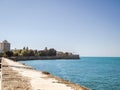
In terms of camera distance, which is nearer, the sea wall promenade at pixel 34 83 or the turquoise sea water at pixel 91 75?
the sea wall promenade at pixel 34 83

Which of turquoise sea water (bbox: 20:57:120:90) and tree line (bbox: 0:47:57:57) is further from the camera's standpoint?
tree line (bbox: 0:47:57:57)

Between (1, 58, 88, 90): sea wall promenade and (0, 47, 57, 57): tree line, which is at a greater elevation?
(0, 47, 57, 57): tree line

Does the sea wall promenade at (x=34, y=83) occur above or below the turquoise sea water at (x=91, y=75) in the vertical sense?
above

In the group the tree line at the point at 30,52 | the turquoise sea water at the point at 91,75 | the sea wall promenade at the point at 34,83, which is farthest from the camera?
the tree line at the point at 30,52

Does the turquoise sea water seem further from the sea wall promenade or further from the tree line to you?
the tree line

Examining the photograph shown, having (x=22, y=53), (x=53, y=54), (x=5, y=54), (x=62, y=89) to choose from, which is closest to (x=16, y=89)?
(x=62, y=89)

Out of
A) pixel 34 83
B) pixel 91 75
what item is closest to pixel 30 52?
pixel 91 75

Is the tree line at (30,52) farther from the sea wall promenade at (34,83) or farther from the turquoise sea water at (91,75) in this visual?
the sea wall promenade at (34,83)

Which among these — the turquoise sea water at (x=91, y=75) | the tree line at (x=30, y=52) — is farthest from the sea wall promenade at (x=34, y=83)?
the tree line at (x=30, y=52)

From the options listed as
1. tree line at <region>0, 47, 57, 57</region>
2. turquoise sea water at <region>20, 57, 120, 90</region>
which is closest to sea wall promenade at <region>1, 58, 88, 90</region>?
turquoise sea water at <region>20, 57, 120, 90</region>

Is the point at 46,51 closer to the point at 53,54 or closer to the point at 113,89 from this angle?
the point at 53,54

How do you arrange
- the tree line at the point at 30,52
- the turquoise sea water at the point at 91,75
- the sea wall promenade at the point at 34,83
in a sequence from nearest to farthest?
the sea wall promenade at the point at 34,83, the turquoise sea water at the point at 91,75, the tree line at the point at 30,52

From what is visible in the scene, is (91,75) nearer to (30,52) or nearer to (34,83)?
(34,83)

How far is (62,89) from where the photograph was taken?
14117 millimetres
